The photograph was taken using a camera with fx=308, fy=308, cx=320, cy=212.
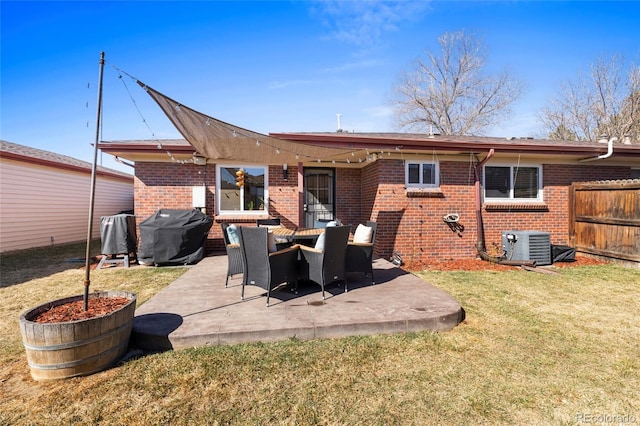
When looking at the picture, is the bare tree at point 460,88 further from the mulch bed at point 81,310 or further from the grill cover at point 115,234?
the mulch bed at point 81,310

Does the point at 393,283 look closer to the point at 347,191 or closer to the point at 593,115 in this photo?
the point at 347,191

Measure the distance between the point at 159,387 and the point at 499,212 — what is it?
813cm

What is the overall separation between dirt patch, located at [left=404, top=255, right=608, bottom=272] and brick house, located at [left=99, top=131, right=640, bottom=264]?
0.98ft

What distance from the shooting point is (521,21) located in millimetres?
11508

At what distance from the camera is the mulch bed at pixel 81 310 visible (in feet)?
8.70

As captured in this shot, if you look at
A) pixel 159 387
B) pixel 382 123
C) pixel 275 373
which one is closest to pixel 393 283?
pixel 275 373

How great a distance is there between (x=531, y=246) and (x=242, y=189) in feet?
23.5

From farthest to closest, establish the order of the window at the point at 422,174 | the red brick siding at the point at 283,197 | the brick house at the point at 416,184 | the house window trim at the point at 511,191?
the red brick siding at the point at 283,197, the house window trim at the point at 511,191, the window at the point at 422,174, the brick house at the point at 416,184

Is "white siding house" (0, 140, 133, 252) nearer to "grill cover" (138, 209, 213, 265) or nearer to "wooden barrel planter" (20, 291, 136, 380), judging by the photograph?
"grill cover" (138, 209, 213, 265)

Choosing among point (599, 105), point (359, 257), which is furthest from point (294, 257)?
point (599, 105)

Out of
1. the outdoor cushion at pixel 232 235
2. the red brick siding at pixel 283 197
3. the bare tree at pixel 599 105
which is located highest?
the bare tree at pixel 599 105

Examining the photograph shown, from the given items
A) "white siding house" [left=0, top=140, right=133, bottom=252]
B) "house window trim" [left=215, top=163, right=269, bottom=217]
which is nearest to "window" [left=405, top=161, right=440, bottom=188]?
"house window trim" [left=215, top=163, right=269, bottom=217]

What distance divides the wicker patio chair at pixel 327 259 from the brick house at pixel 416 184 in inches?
111

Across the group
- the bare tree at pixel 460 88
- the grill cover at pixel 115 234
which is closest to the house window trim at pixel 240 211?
the grill cover at pixel 115 234
